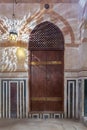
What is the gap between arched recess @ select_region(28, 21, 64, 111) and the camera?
4.98 meters

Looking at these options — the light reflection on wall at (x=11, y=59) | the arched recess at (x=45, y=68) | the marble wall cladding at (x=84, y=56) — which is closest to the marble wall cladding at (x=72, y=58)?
the arched recess at (x=45, y=68)

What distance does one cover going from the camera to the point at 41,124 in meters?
A: 4.20

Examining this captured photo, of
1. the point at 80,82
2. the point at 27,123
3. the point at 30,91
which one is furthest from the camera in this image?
the point at 30,91

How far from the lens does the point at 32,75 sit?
4.99m

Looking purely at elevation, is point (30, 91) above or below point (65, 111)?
above

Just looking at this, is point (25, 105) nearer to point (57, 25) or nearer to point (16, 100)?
point (16, 100)

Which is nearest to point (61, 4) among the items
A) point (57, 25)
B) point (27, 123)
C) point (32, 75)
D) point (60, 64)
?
point (57, 25)

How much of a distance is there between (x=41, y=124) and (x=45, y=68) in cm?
140

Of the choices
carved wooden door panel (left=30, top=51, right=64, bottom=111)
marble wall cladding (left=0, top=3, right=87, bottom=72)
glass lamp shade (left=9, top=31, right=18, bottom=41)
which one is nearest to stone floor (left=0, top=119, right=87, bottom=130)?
carved wooden door panel (left=30, top=51, right=64, bottom=111)

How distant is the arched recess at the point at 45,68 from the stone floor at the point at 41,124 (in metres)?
0.52


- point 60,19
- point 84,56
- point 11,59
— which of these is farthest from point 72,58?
point 11,59

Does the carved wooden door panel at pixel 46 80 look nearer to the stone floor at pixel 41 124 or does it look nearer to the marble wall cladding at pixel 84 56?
the stone floor at pixel 41 124

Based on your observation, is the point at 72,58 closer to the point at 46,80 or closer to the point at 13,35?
the point at 46,80

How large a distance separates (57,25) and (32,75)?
136cm
